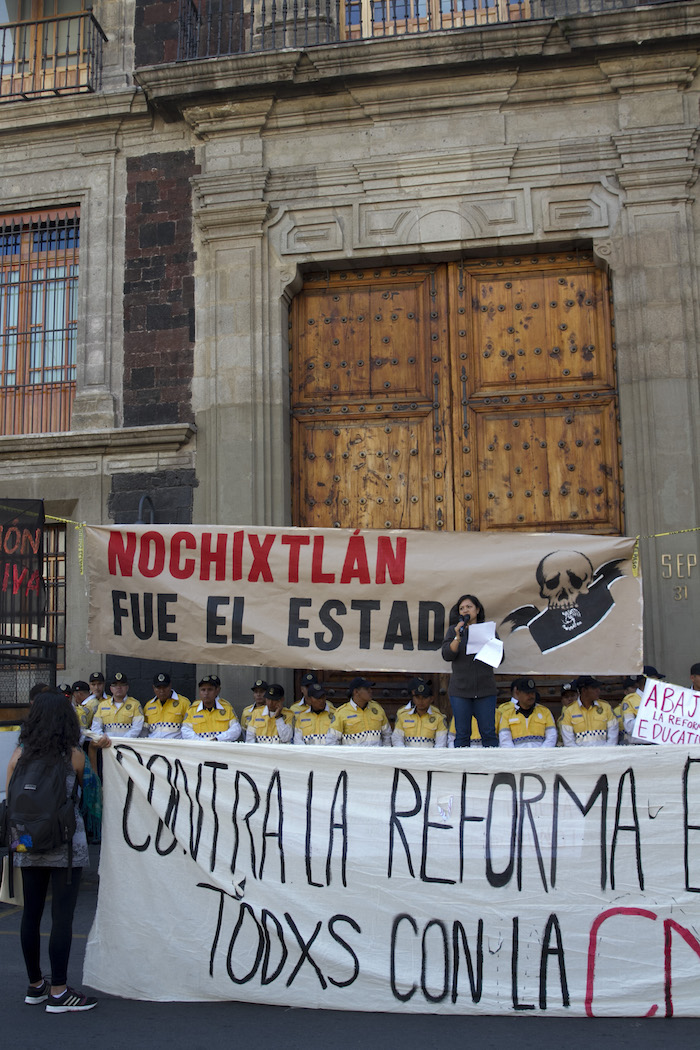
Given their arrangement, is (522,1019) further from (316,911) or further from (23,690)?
(23,690)

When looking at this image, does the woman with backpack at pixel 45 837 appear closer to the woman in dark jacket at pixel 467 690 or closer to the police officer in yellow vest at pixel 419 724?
the woman in dark jacket at pixel 467 690

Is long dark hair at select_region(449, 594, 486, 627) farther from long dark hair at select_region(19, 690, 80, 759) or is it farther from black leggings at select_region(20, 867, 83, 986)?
black leggings at select_region(20, 867, 83, 986)

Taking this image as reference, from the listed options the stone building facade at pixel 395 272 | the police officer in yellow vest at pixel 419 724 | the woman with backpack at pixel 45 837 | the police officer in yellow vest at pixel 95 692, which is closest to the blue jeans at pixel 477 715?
the police officer in yellow vest at pixel 419 724

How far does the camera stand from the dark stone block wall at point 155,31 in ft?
37.4

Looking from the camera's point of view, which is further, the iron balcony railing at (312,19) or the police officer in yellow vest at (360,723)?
the iron balcony railing at (312,19)

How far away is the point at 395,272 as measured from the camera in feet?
35.2

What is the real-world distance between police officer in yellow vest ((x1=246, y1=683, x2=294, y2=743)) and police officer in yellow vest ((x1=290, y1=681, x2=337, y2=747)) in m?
0.08

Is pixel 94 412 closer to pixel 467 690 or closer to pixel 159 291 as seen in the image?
pixel 159 291

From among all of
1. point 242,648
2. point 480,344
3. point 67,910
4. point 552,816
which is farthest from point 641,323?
point 67,910

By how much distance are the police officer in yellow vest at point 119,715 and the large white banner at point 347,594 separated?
1.09 metres

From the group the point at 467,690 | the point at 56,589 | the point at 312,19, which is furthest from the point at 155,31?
the point at 467,690

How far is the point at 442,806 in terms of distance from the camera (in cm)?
501

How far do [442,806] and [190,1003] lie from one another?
153 cm

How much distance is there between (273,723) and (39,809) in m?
4.21
